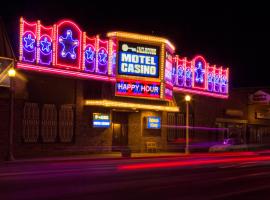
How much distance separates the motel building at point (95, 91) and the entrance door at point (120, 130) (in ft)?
0.05

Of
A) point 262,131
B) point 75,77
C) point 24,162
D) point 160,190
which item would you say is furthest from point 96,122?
point 262,131

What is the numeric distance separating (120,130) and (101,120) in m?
3.75

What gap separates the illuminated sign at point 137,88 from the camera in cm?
3378

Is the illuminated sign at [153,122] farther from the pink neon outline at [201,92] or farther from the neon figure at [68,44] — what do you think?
the neon figure at [68,44]

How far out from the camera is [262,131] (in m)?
54.7

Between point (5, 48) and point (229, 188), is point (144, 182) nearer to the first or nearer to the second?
point (229, 188)

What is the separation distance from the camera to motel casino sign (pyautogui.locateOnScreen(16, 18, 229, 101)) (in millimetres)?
28953

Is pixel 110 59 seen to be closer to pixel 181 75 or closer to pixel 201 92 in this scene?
pixel 181 75

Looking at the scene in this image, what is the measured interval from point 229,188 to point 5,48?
16.4 m

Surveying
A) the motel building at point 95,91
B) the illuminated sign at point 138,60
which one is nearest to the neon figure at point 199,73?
the motel building at point 95,91

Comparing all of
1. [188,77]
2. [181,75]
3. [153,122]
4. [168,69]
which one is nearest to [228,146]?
A: [188,77]

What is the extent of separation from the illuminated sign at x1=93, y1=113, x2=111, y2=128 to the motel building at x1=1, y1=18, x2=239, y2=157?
0.21 feet

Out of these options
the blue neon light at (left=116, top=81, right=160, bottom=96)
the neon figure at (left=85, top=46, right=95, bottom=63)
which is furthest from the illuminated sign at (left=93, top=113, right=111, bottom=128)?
the neon figure at (left=85, top=46, right=95, bottom=63)

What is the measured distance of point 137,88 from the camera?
1364 inches
